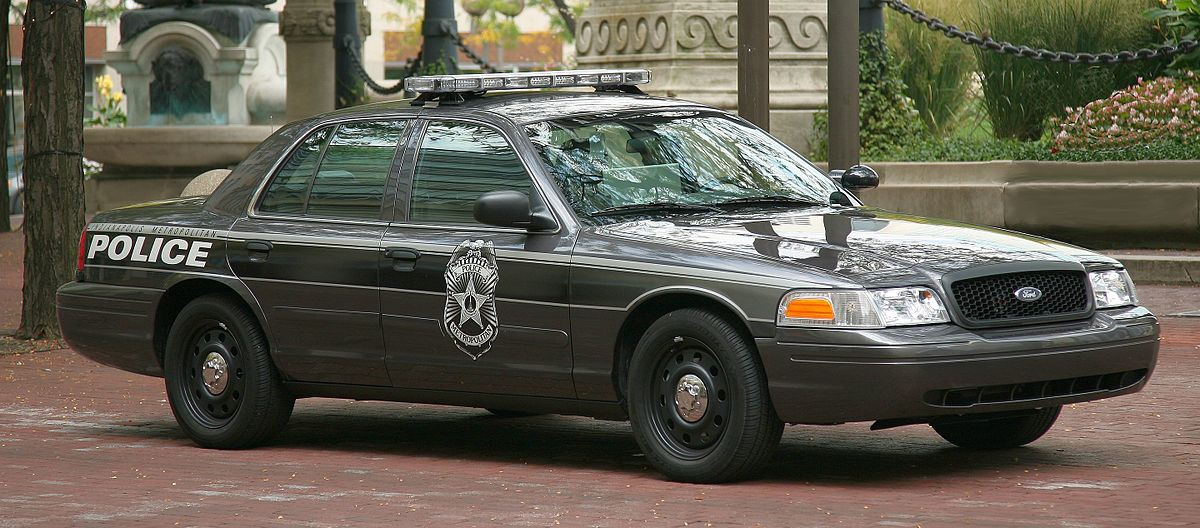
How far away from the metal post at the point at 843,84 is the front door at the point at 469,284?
420cm

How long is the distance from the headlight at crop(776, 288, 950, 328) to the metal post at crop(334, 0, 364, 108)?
20.3m

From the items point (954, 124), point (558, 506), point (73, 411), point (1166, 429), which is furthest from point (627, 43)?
point (558, 506)

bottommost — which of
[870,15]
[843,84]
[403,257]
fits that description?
[403,257]

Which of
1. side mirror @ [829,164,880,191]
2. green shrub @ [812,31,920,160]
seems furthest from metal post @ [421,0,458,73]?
side mirror @ [829,164,880,191]

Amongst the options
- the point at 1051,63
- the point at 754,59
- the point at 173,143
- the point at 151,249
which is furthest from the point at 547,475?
the point at 173,143

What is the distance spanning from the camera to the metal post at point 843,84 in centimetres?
1211

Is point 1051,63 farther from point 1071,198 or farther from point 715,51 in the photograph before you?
point 715,51

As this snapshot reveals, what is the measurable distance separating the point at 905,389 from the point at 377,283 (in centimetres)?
238

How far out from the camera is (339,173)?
870cm

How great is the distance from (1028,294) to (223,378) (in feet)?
11.7

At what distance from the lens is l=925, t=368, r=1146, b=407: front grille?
706 cm

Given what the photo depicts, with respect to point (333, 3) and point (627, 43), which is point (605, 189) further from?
point (333, 3)

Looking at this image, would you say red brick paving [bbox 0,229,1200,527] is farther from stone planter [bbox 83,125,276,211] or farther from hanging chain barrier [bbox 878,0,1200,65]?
stone planter [bbox 83,125,276,211]

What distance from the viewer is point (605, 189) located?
7.98 m
